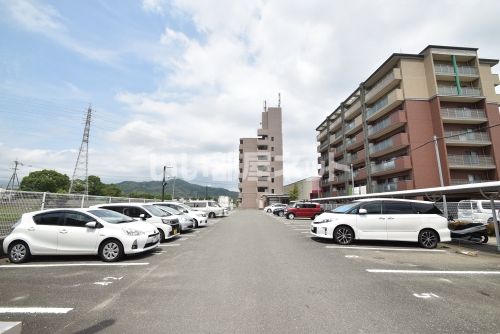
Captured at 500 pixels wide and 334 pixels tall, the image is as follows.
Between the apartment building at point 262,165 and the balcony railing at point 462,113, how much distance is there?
4810cm

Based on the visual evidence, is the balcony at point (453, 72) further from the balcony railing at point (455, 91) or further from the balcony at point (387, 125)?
the balcony at point (387, 125)

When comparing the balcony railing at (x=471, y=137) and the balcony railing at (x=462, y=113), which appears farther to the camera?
the balcony railing at (x=462, y=113)

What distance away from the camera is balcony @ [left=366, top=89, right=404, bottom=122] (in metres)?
30.3

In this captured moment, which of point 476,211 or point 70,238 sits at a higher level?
point 476,211

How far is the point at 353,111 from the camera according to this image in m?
42.1

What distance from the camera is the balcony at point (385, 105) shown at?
3033 cm

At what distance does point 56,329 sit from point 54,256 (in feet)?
19.2

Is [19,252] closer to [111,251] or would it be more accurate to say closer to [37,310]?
[111,251]

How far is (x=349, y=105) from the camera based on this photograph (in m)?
45.2

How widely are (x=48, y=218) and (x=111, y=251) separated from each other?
2.15m

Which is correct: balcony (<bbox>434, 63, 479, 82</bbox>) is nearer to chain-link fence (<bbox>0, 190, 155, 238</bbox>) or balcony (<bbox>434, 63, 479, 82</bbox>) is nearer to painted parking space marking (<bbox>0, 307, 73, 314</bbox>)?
chain-link fence (<bbox>0, 190, 155, 238</bbox>)

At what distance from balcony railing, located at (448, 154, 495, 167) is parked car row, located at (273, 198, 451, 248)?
2343 centimetres

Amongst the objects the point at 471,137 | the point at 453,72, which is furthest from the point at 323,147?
the point at 471,137

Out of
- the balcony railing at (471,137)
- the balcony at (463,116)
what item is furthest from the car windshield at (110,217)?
the balcony at (463,116)
